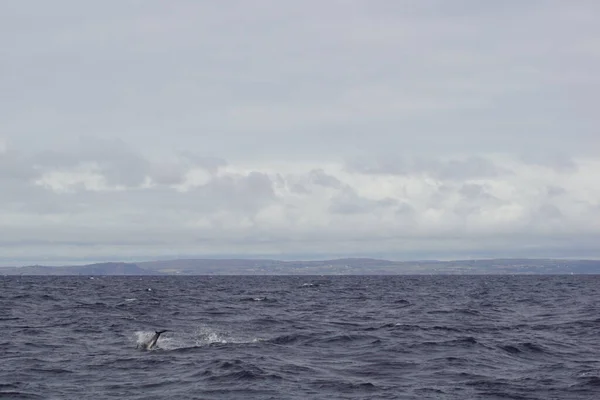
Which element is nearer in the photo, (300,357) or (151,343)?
(300,357)

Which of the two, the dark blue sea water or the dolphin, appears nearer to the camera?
the dark blue sea water

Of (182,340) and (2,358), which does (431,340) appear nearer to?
(182,340)

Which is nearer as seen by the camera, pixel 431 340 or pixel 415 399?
pixel 415 399

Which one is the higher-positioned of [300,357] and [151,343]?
[151,343]

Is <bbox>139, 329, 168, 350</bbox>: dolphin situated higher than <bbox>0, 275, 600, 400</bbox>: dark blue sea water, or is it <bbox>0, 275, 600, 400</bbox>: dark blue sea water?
<bbox>139, 329, 168, 350</bbox>: dolphin

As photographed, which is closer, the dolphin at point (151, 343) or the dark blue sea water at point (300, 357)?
the dark blue sea water at point (300, 357)

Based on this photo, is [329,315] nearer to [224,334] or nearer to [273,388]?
[224,334]

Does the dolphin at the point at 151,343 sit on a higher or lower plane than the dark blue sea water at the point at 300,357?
higher

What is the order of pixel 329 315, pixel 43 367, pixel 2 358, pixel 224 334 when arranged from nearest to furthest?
pixel 43 367, pixel 2 358, pixel 224 334, pixel 329 315

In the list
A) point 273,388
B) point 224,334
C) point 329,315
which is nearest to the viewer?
point 273,388

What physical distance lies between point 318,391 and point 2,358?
14.6m

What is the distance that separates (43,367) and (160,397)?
7.90 m

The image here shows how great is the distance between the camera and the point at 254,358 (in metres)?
31.8

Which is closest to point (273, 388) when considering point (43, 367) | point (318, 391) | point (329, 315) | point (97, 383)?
point (318, 391)
